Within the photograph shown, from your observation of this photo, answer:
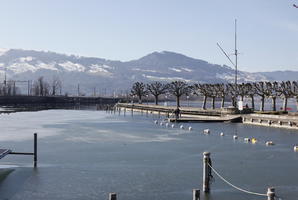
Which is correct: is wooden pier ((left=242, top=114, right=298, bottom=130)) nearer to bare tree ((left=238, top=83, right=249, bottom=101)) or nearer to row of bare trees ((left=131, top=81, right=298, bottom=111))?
row of bare trees ((left=131, top=81, right=298, bottom=111))

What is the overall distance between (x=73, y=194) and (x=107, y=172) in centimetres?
742

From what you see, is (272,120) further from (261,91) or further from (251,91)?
(251,91)

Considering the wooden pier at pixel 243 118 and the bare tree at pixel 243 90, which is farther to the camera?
the bare tree at pixel 243 90

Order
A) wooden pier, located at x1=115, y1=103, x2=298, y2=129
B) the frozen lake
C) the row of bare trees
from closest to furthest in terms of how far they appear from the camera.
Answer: the frozen lake < wooden pier, located at x1=115, y1=103, x2=298, y2=129 < the row of bare trees

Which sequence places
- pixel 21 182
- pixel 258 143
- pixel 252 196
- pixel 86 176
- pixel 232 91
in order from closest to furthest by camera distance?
1. pixel 252 196
2. pixel 21 182
3. pixel 86 176
4. pixel 258 143
5. pixel 232 91

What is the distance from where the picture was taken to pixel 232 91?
120438 millimetres

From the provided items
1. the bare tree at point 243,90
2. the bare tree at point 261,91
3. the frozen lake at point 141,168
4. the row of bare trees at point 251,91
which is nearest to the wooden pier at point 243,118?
the row of bare trees at point 251,91

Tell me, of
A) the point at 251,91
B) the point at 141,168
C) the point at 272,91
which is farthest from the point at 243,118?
the point at 141,168

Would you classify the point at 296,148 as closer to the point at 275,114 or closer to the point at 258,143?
the point at 258,143

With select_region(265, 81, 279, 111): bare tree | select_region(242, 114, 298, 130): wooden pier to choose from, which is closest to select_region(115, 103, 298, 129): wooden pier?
select_region(242, 114, 298, 130): wooden pier

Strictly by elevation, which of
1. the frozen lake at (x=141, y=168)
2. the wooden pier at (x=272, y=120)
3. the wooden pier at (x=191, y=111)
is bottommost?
the frozen lake at (x=141, y=168)

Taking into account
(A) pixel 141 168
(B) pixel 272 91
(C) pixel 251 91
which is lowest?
(A) pixel 141 168

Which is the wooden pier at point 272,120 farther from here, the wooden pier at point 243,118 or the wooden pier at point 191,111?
the wooden pier at point 191,111

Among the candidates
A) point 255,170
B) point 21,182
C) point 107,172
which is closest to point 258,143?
point 255,170
